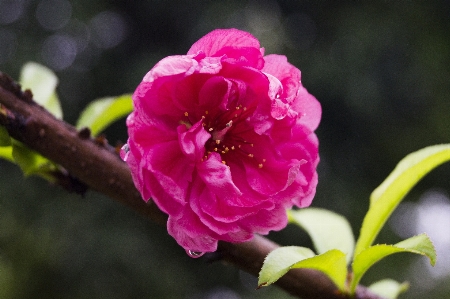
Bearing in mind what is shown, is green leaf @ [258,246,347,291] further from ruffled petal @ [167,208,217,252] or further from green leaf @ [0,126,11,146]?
green leaf @ [0,126,11,146]

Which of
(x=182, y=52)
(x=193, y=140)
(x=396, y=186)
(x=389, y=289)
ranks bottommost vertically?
(x=182, y=52)

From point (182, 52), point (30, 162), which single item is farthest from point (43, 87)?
point (182, 52)

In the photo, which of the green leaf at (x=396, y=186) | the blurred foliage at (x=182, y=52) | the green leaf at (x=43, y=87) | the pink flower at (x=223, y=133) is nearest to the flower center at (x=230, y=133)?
the pink flower at (x=223, y=133)

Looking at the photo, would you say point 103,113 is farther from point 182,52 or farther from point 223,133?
point 182,52

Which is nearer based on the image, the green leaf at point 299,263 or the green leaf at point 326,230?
the green leaf at point 299,263

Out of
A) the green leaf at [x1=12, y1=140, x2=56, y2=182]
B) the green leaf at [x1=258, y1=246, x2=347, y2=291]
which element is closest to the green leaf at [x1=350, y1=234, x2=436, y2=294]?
the green leaf at [x1=258, y1=246, x2=347, y2=291]

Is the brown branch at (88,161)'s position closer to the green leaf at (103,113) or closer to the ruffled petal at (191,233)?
the ruffled petal at (191,233)

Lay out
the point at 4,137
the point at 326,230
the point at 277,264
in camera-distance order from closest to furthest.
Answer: the point at 277,264 → the point at 4,137 → the point at 326,230
